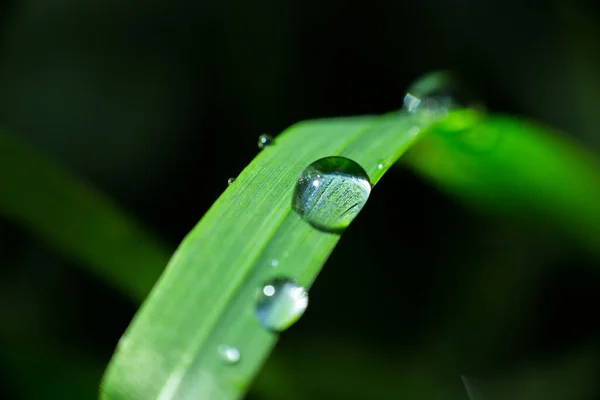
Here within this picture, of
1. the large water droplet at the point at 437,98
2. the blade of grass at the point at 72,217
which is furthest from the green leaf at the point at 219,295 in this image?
the blade of grass at the point at 72,217

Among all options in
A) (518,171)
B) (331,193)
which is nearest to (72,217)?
(331,193)

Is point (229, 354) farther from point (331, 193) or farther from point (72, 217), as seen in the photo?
point (72, 217)

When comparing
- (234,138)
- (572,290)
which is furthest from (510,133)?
(234,138)

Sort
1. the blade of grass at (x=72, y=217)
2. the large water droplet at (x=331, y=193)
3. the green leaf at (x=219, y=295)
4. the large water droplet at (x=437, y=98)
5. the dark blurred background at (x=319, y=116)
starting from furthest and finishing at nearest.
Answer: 1. the dark blurred background at (x=319, y=116)
2. the blade of grass at (x=72, y=217)
3. the large water droplet at (x=437, y=98)
4. the large water droplet at (x=331, y=193)
5. the green leaf at (x=219, y=295)

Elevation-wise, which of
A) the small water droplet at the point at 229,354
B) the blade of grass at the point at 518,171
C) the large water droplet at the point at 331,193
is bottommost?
the small water droplet at the point at 229,354

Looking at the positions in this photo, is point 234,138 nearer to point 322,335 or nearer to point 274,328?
point 322,335

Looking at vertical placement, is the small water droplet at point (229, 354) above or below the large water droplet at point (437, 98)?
below

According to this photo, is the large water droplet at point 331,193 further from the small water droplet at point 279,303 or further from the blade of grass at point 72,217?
the blade of grass at point 72,217
